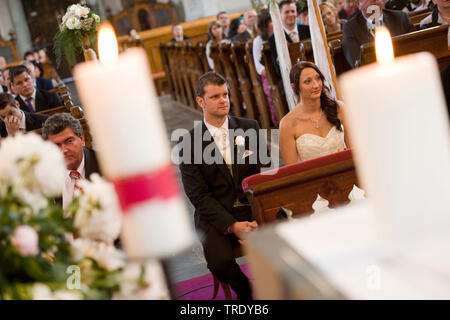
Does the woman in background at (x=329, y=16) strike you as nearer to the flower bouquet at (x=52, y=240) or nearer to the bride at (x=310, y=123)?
the bride at (x=310, y=123)

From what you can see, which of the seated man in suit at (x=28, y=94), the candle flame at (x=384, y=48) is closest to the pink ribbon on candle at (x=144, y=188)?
the candle flame at (x=384, y=48)

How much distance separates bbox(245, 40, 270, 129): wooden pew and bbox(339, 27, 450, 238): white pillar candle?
7510mm

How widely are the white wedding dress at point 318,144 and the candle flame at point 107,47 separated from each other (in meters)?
3.62

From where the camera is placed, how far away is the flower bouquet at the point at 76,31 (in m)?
5.68

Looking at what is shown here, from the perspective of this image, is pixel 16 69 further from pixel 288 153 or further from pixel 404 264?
pixel 404 264

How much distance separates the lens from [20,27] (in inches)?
789

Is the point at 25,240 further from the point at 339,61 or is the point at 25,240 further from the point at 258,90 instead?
the point at 258,90

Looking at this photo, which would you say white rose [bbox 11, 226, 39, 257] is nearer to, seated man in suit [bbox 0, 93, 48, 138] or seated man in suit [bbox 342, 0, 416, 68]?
seated man in suit [bbox 0, 93, 48, 138]

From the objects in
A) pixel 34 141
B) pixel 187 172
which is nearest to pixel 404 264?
pixel 34 141

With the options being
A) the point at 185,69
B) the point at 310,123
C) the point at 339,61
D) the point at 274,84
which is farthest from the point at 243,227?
the point at 185,69

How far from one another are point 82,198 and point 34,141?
0.14 metres

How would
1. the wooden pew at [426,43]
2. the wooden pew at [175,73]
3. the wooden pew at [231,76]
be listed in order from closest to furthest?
the wooden pew at [426,43] < the wooden pew at [231,76] < the wooden pew at [175,73]

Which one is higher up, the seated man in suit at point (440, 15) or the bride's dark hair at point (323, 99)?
the seated man in suit at point (440, 15)

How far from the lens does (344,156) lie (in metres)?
3.27
